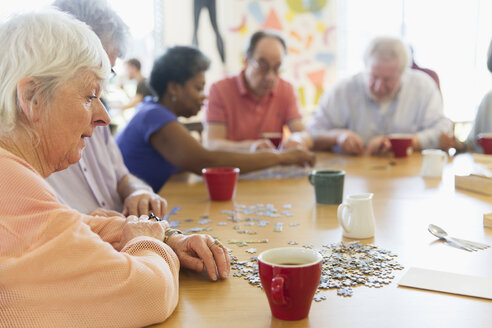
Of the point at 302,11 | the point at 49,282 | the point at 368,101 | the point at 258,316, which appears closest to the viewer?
the point at 49,282

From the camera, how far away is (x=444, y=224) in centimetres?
155

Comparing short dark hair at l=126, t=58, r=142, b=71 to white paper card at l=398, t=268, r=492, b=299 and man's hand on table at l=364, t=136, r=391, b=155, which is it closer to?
man's hand on table at l=364, t=136, r=391, b=155

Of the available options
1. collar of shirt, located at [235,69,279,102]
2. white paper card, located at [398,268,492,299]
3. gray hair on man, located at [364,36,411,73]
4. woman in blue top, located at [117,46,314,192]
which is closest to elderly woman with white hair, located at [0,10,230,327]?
white paper card, located at [398,268,492,299]

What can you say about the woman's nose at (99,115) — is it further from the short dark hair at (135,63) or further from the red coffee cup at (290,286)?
the short dark hair at (135,63)

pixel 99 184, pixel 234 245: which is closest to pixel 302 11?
pixel 99 184

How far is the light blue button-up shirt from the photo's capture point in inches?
135

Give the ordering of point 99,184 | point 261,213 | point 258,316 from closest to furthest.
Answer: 1. point 258,316
2. point 261,213
3. point 99,184

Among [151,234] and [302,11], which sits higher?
[302,11]

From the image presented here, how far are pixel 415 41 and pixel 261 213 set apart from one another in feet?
19.4

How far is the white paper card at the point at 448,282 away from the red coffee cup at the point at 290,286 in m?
0.28

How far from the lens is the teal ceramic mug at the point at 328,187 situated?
182 cm

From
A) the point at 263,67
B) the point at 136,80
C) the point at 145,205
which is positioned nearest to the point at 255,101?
the point at 263,67

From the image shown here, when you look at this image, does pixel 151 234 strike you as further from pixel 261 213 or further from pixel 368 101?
pixel 368 101

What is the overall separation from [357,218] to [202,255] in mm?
509
